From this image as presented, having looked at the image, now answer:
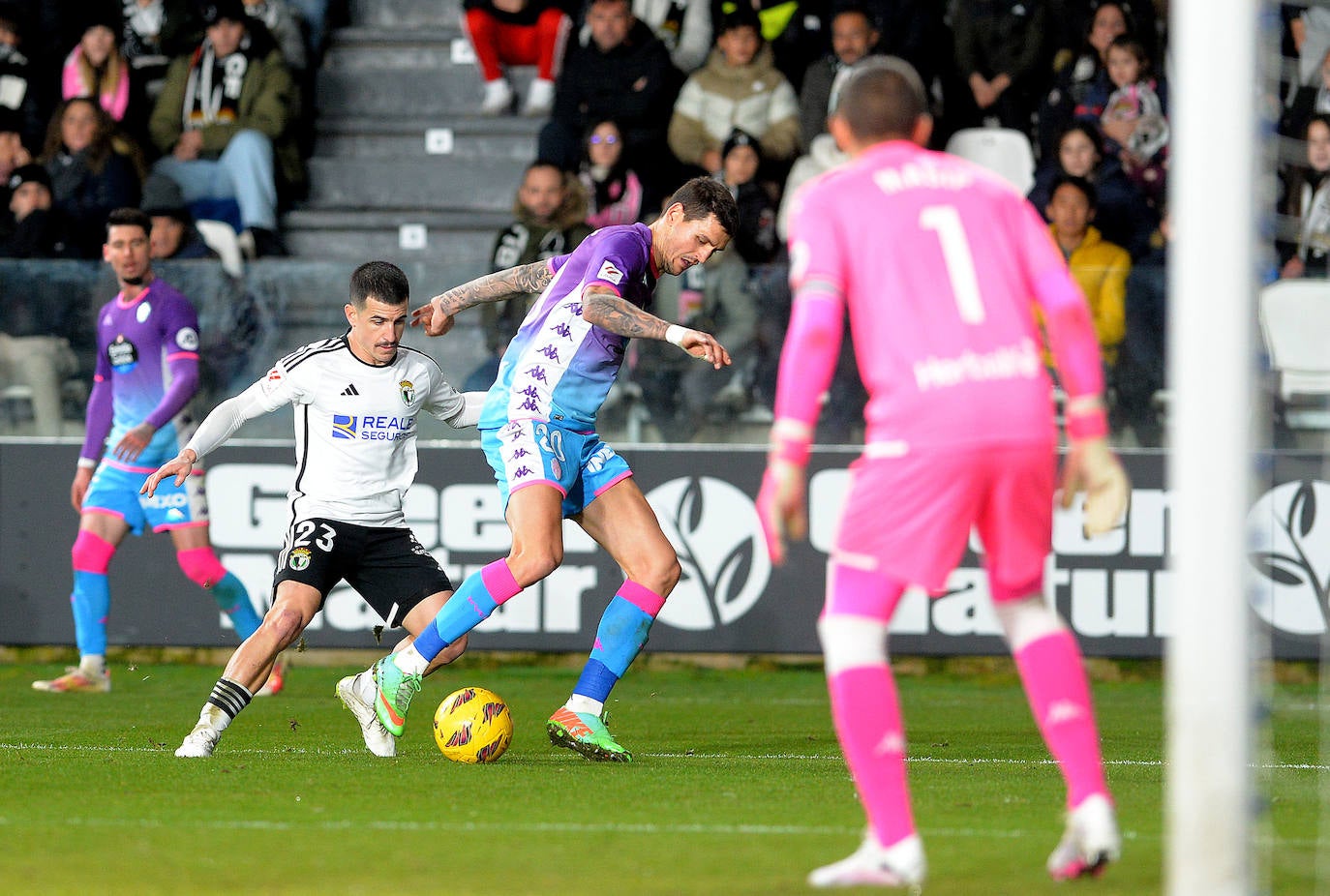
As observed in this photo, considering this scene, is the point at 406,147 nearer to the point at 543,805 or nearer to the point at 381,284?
the point at 381,284

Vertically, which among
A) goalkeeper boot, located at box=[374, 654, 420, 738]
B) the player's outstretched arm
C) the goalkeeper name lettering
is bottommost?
goalkeeper boot, located at box=[374, 654, 420, 738]

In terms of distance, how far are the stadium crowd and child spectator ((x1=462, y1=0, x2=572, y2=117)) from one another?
0.06 ft

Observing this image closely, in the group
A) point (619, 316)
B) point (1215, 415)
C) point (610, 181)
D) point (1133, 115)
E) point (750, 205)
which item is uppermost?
point (1133, 115)

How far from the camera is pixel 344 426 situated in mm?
7199

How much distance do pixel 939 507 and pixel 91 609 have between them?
6.73 meters

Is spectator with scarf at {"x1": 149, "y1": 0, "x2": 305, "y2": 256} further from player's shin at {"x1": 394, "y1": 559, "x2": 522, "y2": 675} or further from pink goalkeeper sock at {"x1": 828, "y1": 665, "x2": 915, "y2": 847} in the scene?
pink goalkeeper sock at {"x1": 828, "y1": 665, "x2": 915, "y2": 847}

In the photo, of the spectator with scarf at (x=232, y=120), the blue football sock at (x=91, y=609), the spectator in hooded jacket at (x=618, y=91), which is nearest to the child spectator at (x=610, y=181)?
the spectator in hooded jacket at (x=618, y=91)

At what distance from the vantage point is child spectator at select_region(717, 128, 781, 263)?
480 inches

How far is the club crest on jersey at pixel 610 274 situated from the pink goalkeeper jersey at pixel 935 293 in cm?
238

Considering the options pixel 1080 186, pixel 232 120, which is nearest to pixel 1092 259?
pixel 1080 186

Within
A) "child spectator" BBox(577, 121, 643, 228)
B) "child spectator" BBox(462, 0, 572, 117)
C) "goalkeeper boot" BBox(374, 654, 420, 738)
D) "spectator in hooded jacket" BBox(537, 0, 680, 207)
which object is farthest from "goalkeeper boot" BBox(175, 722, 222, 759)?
"child spectator" BBox(462, 0, 572, 117)

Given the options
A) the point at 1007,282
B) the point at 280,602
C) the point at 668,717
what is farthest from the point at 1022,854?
the point at 668,717

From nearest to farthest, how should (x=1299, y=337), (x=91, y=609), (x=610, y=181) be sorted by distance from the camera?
(x=91, y=609) → (x=1299, y=337) → (x=610, y=181)

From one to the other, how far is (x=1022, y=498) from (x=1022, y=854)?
981mm
